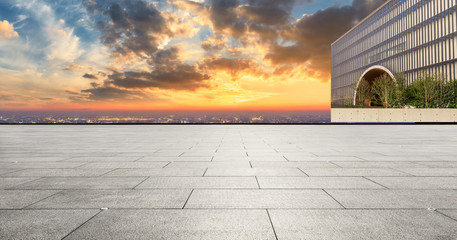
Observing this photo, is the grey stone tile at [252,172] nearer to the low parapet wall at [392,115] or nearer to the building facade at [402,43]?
the low parapet wall at [392,115]

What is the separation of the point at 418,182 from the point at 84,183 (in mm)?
6573

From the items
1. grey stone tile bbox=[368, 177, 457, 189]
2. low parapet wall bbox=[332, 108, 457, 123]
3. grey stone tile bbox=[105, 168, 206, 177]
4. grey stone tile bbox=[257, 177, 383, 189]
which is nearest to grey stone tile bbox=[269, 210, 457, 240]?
grey stone tile bbox=[257, 177, 383, 189]

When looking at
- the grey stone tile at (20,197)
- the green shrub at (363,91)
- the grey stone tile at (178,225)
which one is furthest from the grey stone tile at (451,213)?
the green shrub at (363,91)

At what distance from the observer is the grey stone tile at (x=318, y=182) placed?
209 inches

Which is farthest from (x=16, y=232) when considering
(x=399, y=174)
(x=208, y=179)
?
(x=399, y=174)

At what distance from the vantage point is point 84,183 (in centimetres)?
A: 556

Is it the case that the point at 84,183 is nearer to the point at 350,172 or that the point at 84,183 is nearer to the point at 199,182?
the point at 199,182

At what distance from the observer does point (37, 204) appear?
14.1ft

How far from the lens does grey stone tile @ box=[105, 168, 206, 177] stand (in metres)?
6.35

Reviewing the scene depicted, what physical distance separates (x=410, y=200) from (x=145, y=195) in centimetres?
424

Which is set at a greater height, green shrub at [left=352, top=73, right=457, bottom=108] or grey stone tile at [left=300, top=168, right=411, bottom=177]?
green shrub at [left=352, top=73, right=457, bottom=108]

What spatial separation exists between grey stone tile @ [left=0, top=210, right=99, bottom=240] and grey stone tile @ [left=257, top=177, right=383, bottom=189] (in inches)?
122

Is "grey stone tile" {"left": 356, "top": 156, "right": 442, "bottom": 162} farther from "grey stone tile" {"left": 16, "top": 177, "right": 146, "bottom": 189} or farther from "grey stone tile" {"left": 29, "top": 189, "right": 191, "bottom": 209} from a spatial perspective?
"grey stone tile" {"left": 16, "top": 177, "right": 146, "bottom": 189}

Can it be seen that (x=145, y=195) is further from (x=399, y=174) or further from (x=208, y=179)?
(x=399, y=174)
